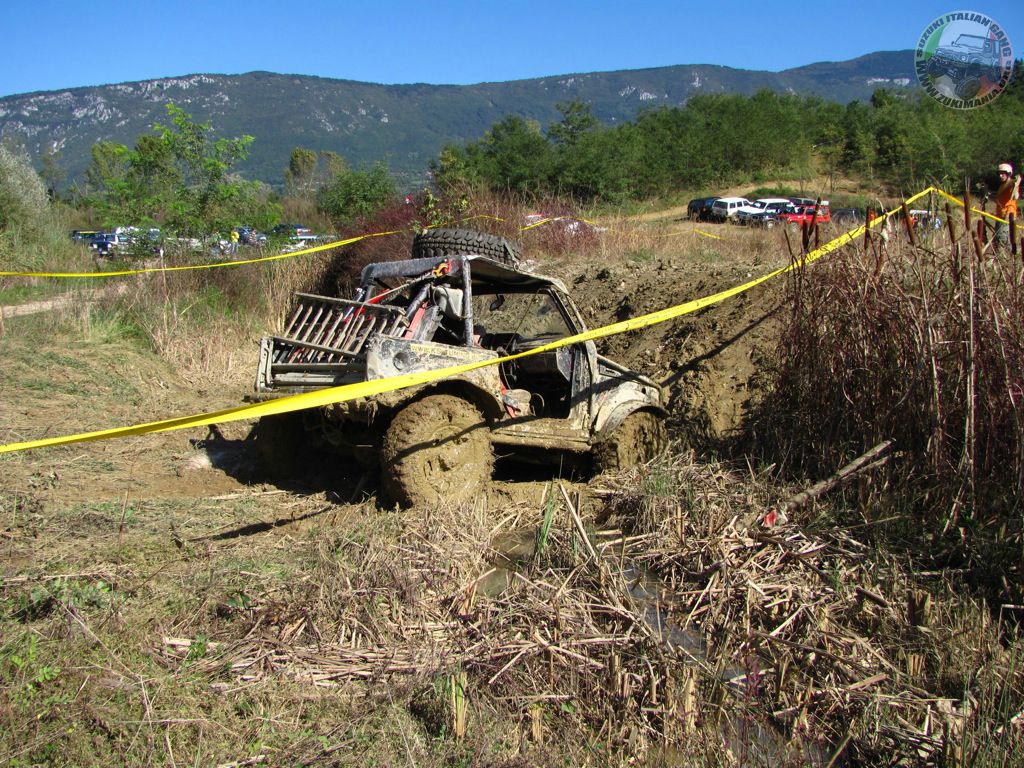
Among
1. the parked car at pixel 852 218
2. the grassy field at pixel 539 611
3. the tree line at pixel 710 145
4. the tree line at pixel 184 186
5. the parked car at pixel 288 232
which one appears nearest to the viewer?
the grassy field at pixel 539 611

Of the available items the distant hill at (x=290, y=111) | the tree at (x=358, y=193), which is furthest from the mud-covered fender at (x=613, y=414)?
the distant hill at (x=290, y=111)

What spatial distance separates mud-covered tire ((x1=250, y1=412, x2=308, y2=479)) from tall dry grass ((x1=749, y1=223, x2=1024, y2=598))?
144 inches

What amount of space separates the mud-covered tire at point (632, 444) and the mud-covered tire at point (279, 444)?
7.77ft

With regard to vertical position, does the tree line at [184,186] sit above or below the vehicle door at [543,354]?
above

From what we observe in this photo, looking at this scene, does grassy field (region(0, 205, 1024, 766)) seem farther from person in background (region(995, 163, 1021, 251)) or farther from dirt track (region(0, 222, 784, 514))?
person in background (region(995, 163, 1021, 251))

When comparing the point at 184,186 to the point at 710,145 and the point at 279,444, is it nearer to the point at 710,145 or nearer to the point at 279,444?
the point at 279,444

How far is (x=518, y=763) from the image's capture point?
2.97m

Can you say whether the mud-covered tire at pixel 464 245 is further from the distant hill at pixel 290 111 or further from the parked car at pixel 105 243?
the distant hill at pixel 290 111

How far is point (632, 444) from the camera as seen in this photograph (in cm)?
638

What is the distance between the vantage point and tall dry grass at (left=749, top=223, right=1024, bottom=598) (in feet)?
14.4

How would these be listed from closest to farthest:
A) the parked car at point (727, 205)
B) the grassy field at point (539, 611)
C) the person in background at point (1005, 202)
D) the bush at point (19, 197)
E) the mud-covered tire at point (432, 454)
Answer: the grassy field at point (539, 611), the person in background at point (1005, 202), the mud-covered tire at point (432, 454), the bush at point (19, 197), the parked car at point (727, 205)

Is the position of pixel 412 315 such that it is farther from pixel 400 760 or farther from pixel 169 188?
pixel 169 188

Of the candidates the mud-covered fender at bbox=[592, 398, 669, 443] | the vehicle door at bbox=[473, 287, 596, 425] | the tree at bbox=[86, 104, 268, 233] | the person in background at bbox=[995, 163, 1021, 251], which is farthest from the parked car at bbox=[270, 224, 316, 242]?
the person in background at bbox=[995, 163, 1021, 251]

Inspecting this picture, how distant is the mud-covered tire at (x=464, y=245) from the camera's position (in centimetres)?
675
